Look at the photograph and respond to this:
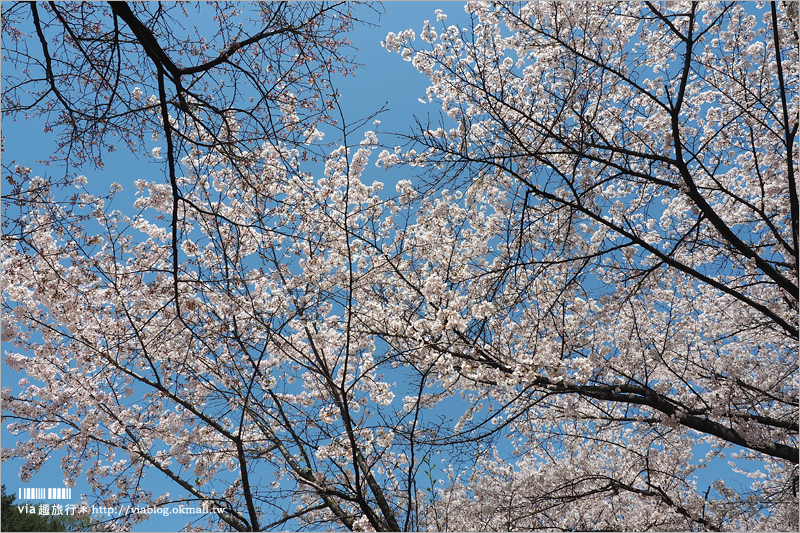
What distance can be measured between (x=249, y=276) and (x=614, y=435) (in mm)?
7961

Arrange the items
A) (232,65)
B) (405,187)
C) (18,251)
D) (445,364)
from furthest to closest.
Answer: (405,187) → (18,251) → (445,364) → (232,65)

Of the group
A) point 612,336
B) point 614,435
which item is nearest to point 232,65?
point 612,336

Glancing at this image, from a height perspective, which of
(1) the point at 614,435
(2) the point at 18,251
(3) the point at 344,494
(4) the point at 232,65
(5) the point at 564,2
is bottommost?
(3) the point at 344,494

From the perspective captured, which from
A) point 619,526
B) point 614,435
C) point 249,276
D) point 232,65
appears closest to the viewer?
point 232,65

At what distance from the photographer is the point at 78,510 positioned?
603 centimetres

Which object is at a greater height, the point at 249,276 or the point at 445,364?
the point at 249,276

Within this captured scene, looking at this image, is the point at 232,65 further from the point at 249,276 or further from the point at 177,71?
the point at 249,276

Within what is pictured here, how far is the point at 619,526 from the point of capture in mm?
8602

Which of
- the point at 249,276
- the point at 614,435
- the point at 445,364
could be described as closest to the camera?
the point at 445,364

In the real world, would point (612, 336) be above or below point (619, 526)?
above

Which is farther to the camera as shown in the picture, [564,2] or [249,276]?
[564,2]

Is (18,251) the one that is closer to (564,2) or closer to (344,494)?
(344,494)

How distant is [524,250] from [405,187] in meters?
2.51

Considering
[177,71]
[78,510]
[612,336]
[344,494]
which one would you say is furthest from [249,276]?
[612,336]
